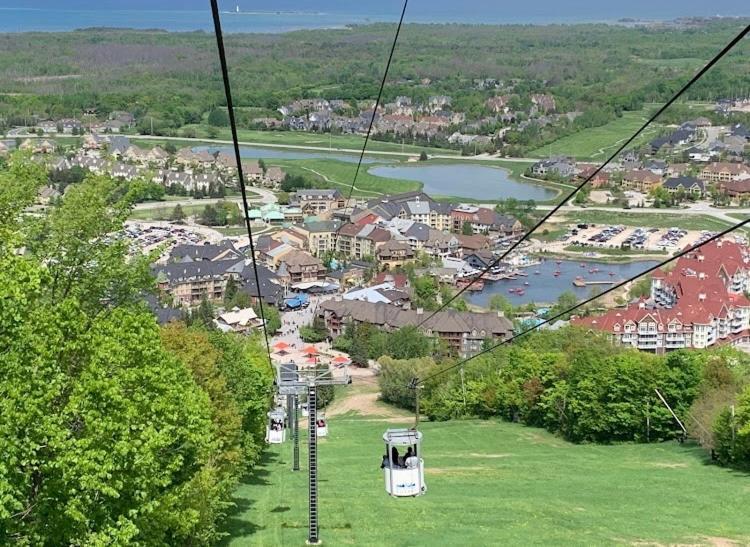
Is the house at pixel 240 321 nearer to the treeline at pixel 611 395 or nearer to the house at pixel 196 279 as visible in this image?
the house at pixel 196 279

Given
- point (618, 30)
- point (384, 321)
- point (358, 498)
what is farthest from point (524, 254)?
point (618, 30)

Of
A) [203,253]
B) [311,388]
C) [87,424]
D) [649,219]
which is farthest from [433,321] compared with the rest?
[87,424]

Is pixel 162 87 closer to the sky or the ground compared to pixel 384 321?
closer to the sky

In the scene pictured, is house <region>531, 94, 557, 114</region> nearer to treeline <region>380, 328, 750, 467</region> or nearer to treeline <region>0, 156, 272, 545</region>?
treeline <region>380, 328, 750, 467</region>

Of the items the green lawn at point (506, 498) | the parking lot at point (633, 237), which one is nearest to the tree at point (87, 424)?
the green lawn at point (506, 498)

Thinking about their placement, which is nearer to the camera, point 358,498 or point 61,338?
point 61,338

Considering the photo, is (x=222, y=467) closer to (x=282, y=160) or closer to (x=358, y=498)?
(x=358, y=498)

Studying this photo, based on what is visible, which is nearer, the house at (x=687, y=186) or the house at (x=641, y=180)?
the house at (x=687, y=186)
